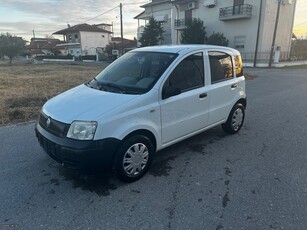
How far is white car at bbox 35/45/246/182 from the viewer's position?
9.52 feet

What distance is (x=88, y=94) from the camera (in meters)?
3.51

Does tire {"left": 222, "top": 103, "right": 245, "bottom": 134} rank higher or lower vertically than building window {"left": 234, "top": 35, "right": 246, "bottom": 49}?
lower

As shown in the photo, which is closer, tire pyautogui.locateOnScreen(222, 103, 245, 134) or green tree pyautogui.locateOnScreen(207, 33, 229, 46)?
tire pyautogui.locateOnScreen(222, 103, 245, 134)

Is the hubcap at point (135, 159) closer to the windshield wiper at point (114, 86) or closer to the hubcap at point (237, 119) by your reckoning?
the windshield wiper at point (114, 86)

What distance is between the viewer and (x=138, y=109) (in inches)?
124

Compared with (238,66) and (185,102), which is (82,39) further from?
(185,102)

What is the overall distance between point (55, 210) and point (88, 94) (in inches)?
61.8

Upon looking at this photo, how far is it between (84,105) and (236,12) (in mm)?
28691

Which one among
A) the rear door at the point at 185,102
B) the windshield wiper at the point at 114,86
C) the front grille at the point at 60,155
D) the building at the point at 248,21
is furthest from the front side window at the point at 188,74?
the building at the point at 248,21

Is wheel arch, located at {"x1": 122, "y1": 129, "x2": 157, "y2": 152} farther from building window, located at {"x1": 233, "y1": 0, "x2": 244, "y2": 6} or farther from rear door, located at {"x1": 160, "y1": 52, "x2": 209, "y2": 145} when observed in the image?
building window, located at {"x1": 233, "y1": 0, "x2": 244, "y2": 6}

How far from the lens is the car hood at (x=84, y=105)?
2953 mm

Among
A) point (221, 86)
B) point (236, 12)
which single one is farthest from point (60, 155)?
point (236, 12)

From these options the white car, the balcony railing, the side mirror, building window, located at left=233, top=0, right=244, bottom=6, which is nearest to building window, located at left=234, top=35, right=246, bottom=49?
building window, located at left=233, top=0, right=244, bottom=6

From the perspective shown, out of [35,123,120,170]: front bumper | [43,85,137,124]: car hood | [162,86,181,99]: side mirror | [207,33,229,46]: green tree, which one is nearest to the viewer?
[35,123,120,170]: front bumper
